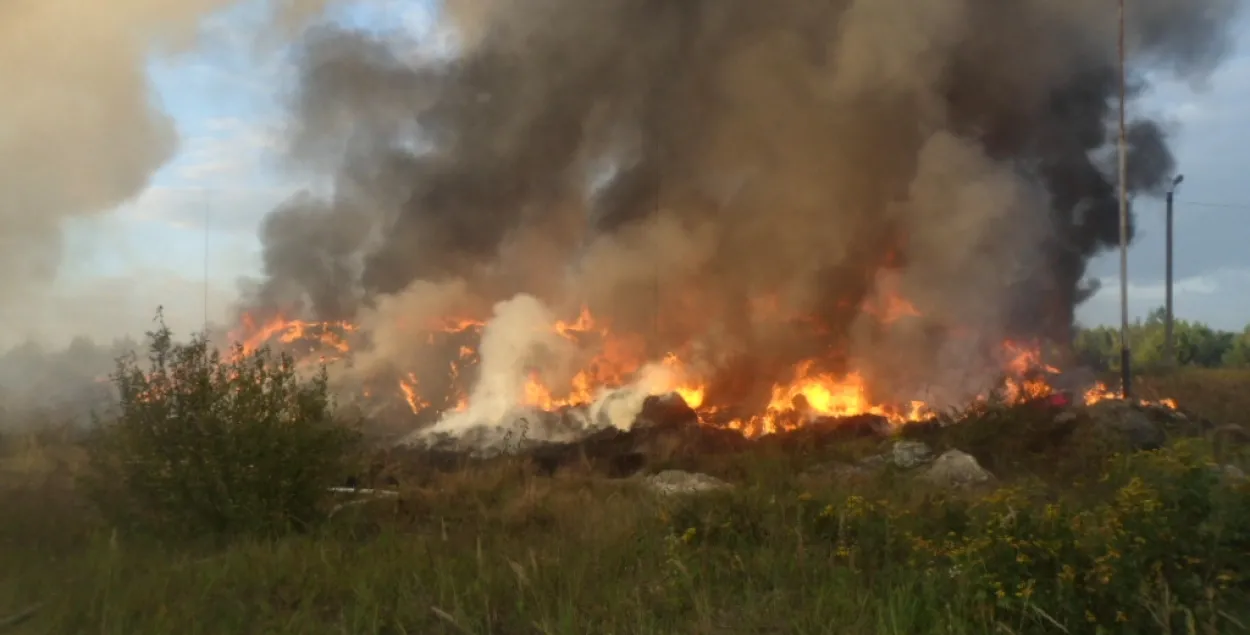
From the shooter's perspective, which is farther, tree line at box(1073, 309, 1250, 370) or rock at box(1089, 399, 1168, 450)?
tree line at box(1073, 309, 1250, 370)

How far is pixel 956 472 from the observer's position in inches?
480

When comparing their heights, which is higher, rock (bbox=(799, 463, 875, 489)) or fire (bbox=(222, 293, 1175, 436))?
fire (bbox=(222, 293, 1175, 436))

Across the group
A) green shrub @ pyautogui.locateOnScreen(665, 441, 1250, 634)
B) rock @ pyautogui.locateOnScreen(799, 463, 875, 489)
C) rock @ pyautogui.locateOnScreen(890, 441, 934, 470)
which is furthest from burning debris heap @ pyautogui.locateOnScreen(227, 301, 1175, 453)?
green shrub @ pyautogui.locateOnScreen(665, 441, 1250, 634)

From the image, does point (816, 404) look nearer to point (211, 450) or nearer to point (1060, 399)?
point (1060, 399)

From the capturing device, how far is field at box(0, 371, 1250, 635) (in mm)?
4418

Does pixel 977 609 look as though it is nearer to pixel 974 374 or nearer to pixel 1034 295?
pixel 974 374

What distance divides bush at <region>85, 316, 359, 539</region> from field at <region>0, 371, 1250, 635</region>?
0.31 meters

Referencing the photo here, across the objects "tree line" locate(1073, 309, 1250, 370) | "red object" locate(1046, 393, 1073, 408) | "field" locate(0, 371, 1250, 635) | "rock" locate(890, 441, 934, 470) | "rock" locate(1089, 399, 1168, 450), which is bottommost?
"field" locate(0, 371, 1250, 635)

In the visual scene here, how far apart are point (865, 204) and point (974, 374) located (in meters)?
5.15

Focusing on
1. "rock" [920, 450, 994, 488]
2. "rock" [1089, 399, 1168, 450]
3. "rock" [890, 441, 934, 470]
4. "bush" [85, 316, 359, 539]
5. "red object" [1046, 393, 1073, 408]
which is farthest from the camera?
"red object" [1046, 393, 1073, 408]

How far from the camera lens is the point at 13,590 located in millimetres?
5680

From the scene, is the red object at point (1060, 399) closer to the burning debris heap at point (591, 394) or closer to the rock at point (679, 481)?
the burning debris heap at point (591, 394)

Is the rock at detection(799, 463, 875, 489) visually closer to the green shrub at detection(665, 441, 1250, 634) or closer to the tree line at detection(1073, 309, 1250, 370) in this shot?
the green shrub at detection(665, 441, 1250, 634)

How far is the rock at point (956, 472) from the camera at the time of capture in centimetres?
1160
